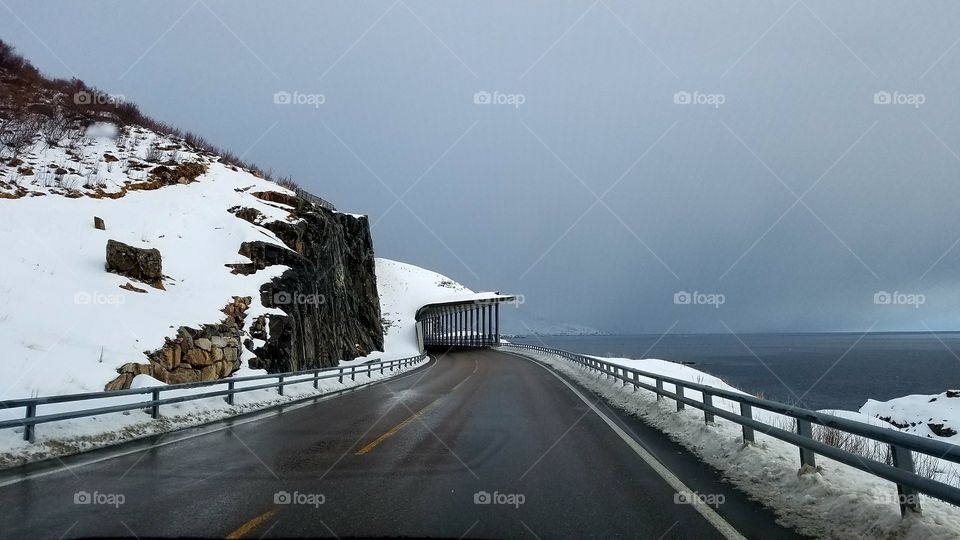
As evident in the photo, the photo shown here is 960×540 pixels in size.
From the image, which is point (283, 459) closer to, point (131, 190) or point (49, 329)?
point (49, 329)

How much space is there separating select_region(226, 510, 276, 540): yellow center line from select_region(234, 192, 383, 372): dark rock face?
49.7 ft

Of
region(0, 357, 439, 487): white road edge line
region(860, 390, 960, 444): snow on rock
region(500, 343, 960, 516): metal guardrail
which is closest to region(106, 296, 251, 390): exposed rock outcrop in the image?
region(0, 357, 439, 487): white road edge line

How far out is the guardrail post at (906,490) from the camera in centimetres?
489

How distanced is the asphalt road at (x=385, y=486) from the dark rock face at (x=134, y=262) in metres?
10.4

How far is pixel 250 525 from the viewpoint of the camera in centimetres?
535

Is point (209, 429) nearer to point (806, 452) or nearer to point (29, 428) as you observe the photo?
point (29, 428)

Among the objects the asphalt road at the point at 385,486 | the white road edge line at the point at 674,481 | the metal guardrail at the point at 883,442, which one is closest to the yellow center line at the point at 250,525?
the asphalt road at the point at 385,486

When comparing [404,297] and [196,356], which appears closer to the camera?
[196,356]

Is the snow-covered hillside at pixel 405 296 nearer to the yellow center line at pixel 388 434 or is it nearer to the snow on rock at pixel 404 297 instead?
the snow on rock at pixel 404 297

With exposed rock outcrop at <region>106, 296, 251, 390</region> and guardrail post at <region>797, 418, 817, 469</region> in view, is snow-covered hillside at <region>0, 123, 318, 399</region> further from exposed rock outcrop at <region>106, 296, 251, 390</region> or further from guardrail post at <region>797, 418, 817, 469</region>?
guardrail post at <region>797, 418, 817, 469</region>

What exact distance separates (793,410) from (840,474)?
0.84 metres

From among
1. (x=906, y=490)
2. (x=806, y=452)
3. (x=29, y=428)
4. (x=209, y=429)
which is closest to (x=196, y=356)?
(x=209, y=429)

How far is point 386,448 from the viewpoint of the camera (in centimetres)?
939

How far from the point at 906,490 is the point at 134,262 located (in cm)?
2200
